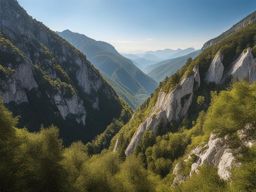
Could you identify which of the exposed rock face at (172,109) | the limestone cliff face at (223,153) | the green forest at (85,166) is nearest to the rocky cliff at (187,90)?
the exposed rock face at (172,109)

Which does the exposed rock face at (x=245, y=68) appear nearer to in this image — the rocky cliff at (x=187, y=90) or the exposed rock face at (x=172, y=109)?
the rocky cliff at (x=187, y=90)

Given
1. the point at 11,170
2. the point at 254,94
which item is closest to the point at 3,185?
the point at 11,170

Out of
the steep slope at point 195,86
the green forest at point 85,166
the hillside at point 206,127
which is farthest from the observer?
the steep slope at point 195,86

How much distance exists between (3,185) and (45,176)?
31.7 feet

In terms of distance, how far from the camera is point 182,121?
494ft

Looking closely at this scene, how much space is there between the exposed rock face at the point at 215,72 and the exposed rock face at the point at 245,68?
5.95m

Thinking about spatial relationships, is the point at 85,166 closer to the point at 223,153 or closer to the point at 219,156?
the point at 219,156

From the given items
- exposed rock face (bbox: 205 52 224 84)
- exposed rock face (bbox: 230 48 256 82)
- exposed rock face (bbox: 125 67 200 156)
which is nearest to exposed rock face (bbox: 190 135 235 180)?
exposed rock face (bbox: 125 67 200 156)

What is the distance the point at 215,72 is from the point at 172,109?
107 ft

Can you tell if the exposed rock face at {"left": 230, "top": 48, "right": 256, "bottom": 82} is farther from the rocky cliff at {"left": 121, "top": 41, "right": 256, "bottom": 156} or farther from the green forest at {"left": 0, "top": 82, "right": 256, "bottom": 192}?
the green forest at {"left": 0, "top": 82, "right": 256, "bottom": 192}

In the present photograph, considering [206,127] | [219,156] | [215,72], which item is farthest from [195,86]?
[219,156]

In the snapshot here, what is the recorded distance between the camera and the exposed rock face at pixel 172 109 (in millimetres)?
154775

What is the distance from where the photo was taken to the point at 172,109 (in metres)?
157

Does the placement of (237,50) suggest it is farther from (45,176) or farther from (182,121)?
(45,176)
